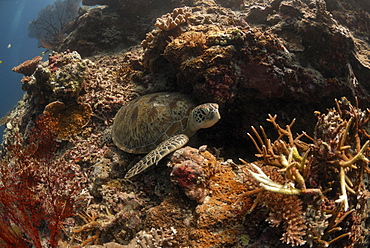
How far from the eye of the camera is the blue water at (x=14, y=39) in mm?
50281

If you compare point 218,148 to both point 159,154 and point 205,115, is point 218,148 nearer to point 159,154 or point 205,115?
point 205,115

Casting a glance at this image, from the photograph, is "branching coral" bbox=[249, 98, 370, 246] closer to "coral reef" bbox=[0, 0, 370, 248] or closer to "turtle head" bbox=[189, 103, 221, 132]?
"coral reef" bbox=[0, 0, 370, 248]

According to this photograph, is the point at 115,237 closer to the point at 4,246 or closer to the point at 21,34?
the point at 4,246

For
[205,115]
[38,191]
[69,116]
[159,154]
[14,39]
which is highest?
[205,115]

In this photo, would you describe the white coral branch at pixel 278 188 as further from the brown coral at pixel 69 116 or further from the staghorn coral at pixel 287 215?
A: the brown coral at pixel 69 116

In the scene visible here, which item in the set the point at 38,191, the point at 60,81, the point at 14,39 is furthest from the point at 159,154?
the point at 14,39

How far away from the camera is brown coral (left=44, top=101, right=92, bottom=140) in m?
4.14

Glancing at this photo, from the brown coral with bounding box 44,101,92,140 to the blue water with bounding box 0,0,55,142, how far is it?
5650 centimetres

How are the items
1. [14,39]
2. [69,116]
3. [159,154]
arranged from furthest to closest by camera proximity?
[14,39] → [69,116] → [159,154]

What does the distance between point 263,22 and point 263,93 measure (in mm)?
3113

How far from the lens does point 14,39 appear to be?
5609 cm

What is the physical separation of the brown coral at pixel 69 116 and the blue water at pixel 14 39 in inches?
2224

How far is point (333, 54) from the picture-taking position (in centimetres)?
363

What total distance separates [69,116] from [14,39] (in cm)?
7147
